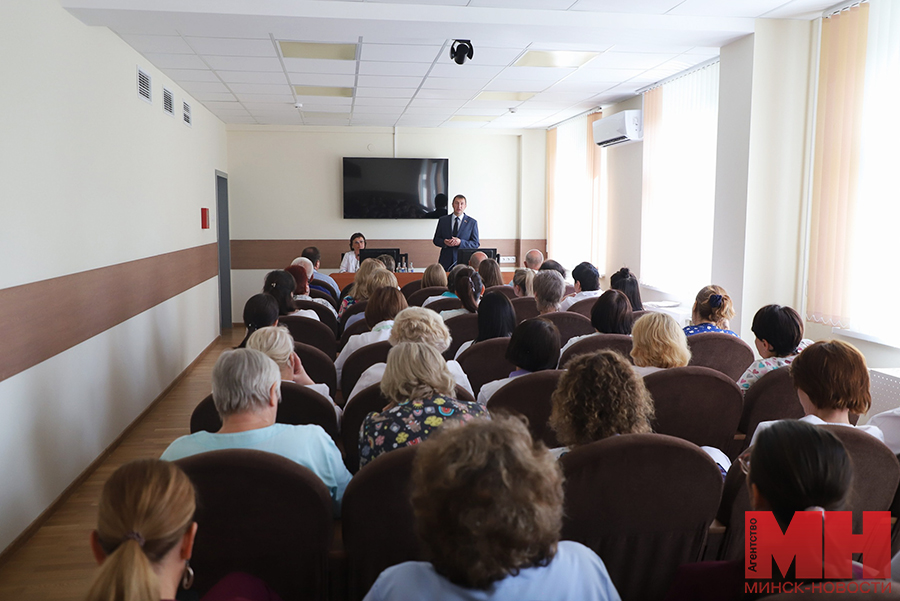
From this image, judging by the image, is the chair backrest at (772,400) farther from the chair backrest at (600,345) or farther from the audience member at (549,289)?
the audience member at (549,289)

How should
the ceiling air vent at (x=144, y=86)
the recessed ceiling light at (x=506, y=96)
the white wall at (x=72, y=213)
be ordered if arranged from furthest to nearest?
the recessed ceiling light at (x=506, y=96), the ceiling air vent at (x=144, y=86), the white wall at (x=72, y=213)

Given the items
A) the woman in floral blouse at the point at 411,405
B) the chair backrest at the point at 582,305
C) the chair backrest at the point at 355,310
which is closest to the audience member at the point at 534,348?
the woman in floral blouse at the point at 411,405

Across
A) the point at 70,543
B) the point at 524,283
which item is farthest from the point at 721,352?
the point at 70,543

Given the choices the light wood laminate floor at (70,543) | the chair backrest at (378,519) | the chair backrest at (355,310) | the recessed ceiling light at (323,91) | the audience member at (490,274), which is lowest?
the light wood laminate floor at (70,543)

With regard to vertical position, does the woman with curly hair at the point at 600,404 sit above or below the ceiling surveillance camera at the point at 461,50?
below

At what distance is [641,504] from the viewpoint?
1.67m

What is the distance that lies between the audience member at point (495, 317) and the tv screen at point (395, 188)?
21.3 ft

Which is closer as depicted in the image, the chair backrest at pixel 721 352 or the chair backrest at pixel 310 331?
the chair backrest at pixel 721 352

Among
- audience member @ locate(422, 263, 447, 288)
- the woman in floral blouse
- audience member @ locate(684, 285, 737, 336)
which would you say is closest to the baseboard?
the woman in floral blouse

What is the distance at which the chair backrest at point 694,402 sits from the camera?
8.04 feet

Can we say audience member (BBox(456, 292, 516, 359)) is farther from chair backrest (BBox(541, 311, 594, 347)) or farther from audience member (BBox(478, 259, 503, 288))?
audience member (BBox(478, 259, 503, 288))

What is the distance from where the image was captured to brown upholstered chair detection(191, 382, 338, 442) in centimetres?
241

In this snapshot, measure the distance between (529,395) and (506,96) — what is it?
596cm

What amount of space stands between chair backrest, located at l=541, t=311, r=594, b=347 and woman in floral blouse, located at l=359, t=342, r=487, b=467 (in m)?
1.87
